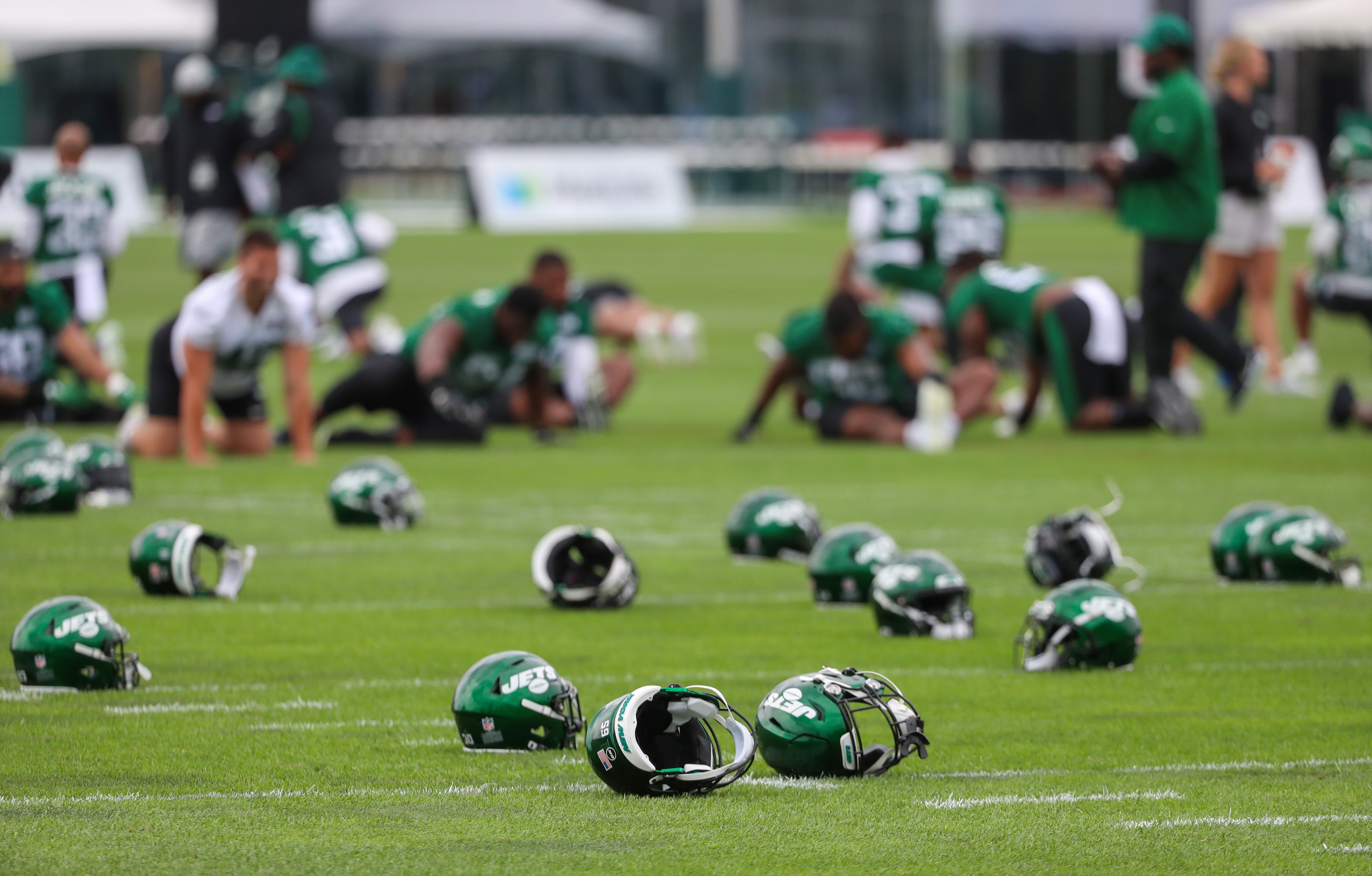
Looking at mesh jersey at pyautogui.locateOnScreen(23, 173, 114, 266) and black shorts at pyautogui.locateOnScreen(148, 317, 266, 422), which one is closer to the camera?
black shorts at pyautogui.locateOnScreen(148, 317, 266, 422)

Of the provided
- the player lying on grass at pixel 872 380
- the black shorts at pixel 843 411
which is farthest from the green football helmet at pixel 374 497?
the black shorts at pixel 843 411

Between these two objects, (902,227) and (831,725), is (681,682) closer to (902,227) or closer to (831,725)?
(831,725)

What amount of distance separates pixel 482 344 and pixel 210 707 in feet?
27.4

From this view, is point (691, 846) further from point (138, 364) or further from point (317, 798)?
point (138, 364)

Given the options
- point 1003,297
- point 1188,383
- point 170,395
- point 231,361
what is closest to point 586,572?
point 231,361

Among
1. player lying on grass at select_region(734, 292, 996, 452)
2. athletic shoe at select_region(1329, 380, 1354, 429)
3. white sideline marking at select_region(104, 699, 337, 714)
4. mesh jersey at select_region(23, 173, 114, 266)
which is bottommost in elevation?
athletic shoe at select_region(1329, 380, 1354, 429)

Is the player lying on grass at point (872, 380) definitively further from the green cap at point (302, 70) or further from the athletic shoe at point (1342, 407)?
the green cap at point (302, 70)

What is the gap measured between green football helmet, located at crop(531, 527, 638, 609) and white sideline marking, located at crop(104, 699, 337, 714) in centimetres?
196

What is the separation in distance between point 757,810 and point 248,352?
9051mm

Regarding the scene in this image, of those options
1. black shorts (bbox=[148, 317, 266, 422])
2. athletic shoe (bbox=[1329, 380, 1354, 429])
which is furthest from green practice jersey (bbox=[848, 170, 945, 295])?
black shorts (bbox=[148, 317, 266, 422])

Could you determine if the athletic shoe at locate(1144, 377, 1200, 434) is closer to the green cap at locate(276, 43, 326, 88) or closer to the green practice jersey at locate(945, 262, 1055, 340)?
the green practice jersey at locate(945, 262, 1055, 340)

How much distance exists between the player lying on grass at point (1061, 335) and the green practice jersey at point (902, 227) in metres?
3.11

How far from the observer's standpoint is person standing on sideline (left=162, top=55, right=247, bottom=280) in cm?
2114

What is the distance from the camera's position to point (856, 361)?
15.8 meters
